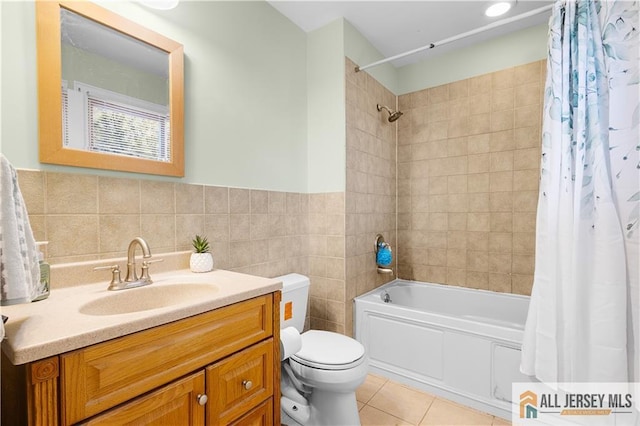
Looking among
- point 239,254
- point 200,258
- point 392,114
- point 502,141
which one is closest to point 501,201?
point 502,141

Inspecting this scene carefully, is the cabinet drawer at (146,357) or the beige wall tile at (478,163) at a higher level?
the beige wall tile at (478,163)

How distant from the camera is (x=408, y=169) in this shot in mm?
2812

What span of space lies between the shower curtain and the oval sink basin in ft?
5.36

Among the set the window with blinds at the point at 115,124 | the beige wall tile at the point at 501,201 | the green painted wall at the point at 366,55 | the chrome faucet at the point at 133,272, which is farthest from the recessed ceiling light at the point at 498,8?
the chrome faucet at the point at 133,272

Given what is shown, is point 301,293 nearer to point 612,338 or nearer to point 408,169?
point 612,338

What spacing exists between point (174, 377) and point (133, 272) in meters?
0.52

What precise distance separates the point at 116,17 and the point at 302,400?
200 cm

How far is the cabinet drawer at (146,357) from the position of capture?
66cm

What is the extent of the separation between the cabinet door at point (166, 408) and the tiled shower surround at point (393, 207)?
26.2 inches

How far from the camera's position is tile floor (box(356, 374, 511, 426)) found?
1657mm

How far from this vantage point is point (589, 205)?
1377mm

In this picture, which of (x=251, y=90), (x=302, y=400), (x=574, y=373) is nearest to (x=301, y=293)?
(x=302, y=400)

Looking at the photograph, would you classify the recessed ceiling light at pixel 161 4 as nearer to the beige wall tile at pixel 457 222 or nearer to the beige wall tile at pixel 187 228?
the beige wall tile at pixel 187 228

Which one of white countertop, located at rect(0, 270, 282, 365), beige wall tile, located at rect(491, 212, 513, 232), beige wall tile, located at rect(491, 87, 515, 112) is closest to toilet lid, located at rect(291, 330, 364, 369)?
white countertop, located at rect(0, 270, 282, 365)
